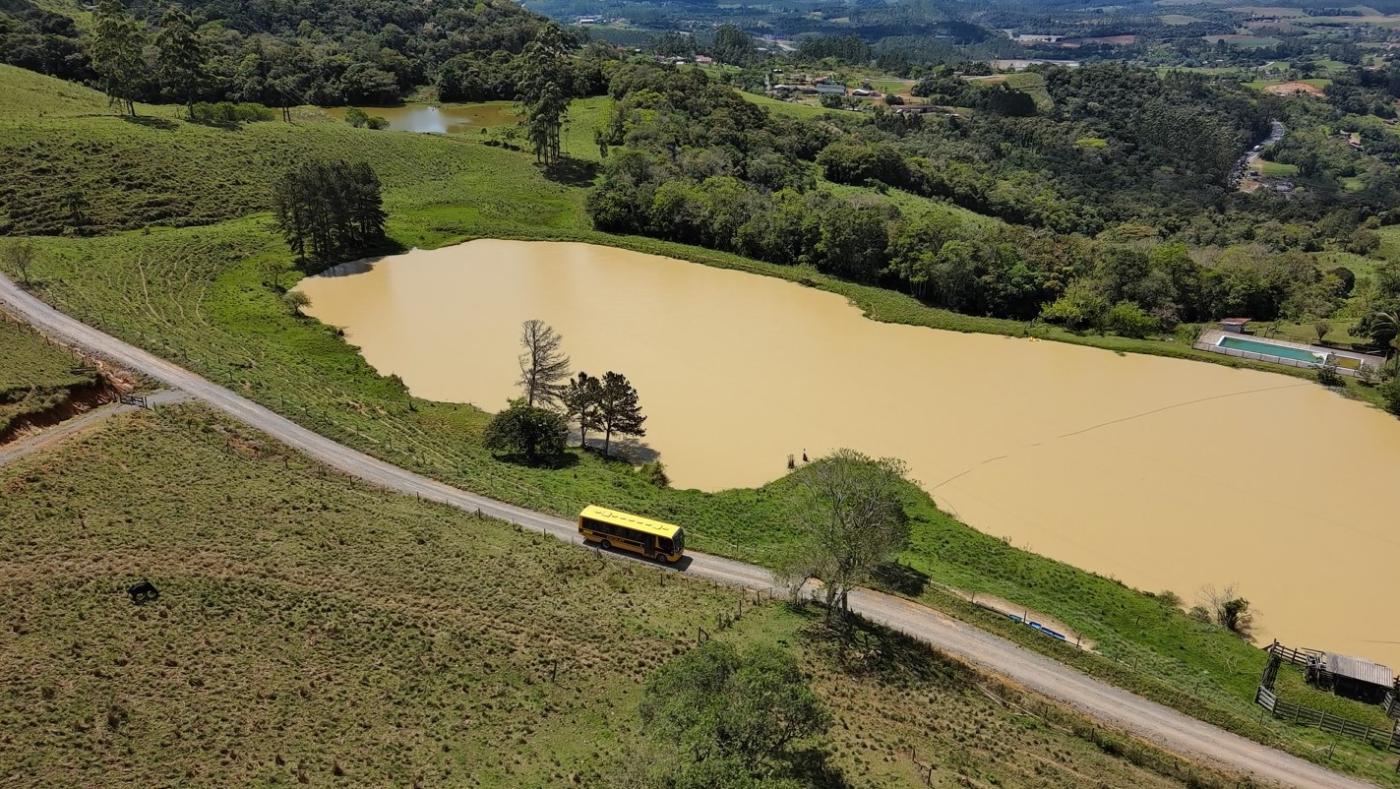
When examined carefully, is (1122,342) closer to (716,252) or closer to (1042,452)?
(1042,452)

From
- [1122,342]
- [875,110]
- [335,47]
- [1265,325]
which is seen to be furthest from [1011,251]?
[335,47]

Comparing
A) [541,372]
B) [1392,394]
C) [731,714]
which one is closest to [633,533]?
[731,714]

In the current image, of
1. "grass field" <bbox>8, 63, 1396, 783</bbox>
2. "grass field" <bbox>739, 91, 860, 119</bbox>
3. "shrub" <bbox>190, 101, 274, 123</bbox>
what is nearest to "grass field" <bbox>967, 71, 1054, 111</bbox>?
"grass field" <bbox>739, 91, 860, 119</bbox>

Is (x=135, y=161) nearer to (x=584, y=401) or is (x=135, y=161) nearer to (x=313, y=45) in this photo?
(x=584, y=401)

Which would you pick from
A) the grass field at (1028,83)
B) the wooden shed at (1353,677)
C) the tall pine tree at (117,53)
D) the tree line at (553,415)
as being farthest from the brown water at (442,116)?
the wooden shed at (1353,677)

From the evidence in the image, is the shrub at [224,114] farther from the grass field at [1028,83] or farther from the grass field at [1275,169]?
the grass field at [1275,169]
